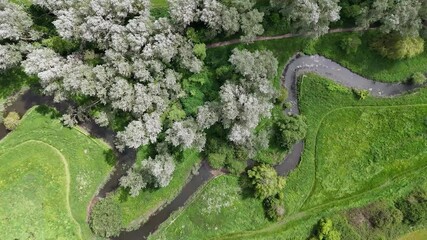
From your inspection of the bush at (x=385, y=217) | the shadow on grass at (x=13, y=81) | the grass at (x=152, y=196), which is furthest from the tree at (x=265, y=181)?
the shadow on grass at (x=13, y=81)

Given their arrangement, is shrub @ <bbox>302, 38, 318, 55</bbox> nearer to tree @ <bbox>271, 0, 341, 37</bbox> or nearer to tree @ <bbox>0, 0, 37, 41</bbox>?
tree @ <bbox>271, 0, 341, 37</bbox>

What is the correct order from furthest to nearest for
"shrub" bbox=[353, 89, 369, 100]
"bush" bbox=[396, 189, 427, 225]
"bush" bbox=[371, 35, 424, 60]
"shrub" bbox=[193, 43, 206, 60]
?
"shrub" bbox=[353, 89, 369, 100], "bush" bbox=[396, 189, 427, 225], "bush" bbox=[371, 35, 424, 60], "shrub" bbox=[193, 43, 206, 60]

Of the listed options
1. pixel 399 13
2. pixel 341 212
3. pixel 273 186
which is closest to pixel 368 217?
pixel 341 212

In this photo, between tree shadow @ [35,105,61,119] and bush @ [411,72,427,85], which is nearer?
tree shadow @ [35,105,61,119]

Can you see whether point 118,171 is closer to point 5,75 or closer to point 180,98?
point 180,98

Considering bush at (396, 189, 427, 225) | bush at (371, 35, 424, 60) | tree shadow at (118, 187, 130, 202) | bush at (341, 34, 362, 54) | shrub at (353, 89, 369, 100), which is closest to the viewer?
tree shadow at (118, 187, 130, 202)

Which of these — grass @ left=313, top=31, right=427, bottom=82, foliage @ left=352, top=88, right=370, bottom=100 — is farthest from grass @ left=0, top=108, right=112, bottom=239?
foliage @ left=352, top=88, right=370, bottom=100

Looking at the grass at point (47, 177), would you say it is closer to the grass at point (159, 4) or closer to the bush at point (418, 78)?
the grass at point (159, 4)

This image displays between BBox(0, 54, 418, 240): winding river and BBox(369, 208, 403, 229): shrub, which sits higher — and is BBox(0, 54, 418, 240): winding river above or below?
above

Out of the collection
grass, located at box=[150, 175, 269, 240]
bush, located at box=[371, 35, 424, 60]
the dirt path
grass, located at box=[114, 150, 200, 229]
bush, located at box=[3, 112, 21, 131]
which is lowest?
grass, located at box=[150, 175, 269, 240]
